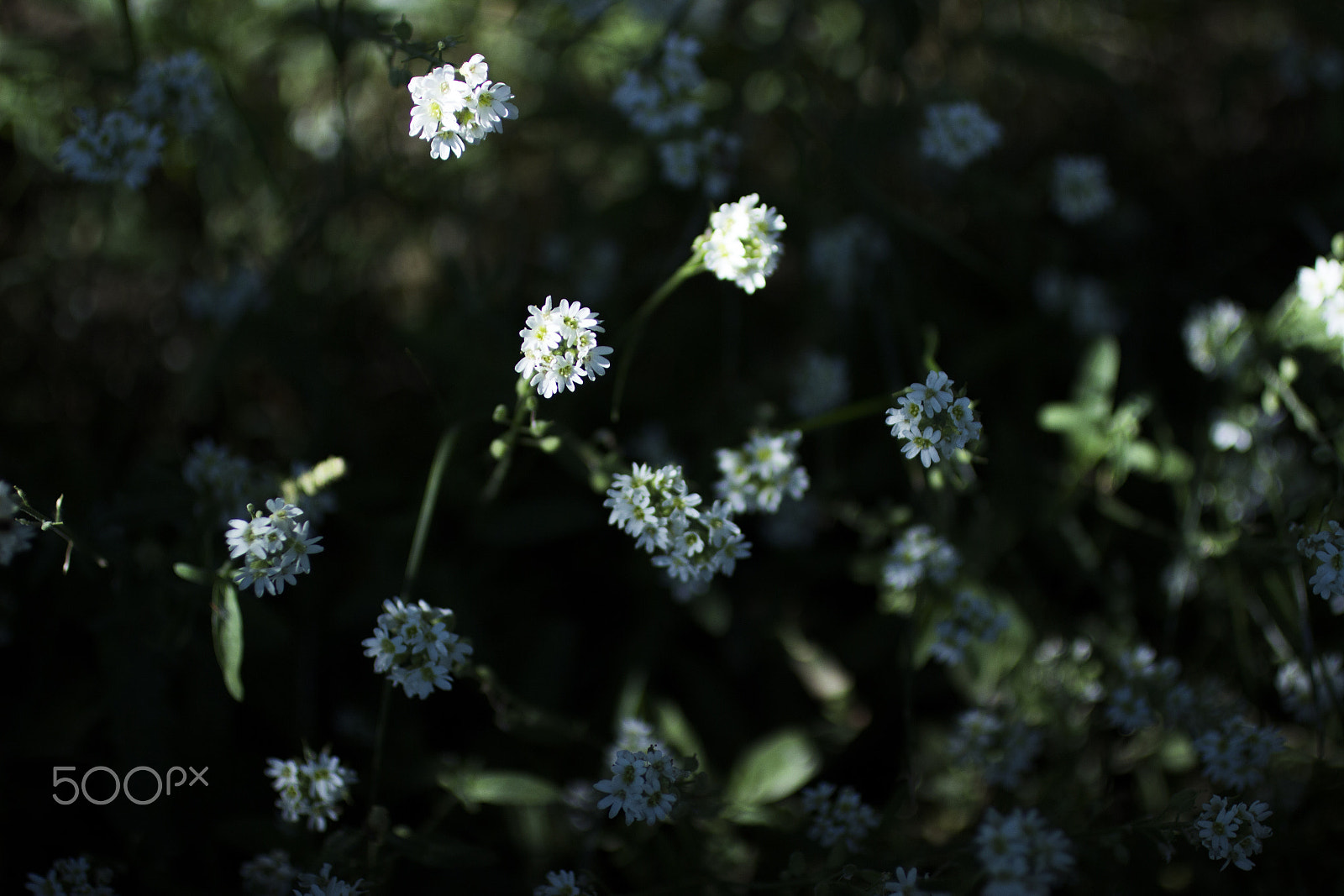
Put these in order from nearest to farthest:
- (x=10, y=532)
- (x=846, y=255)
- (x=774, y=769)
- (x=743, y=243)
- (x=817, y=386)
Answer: (x=743, y=243), (x=10, y=532), (x=774, y=769), (x=817, y=386), (x=846, y=255)

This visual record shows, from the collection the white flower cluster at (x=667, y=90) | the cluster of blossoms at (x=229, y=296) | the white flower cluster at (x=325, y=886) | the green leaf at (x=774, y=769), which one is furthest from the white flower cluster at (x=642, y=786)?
the cluster of blossoms at (x=229, y=296)

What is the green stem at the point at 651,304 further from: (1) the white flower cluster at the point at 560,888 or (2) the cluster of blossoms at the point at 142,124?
(2) the cluster of blossoms at the point at 142,124

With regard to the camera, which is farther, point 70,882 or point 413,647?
point 70,882

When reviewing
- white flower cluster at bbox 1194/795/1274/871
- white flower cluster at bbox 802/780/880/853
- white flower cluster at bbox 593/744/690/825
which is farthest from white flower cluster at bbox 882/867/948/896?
white flower cluster at bbox 1194/795/1274/871

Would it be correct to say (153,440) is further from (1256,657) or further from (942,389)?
(1256,657)

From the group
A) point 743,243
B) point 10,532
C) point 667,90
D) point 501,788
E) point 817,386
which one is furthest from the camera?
point 817,386

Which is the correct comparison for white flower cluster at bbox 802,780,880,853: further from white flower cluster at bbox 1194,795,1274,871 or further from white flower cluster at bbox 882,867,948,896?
white flower cluster at bbox 1194,795,1274,871

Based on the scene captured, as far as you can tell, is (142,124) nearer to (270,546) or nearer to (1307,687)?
(270,546)

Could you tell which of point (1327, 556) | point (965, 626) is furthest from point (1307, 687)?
point (965, 626)
